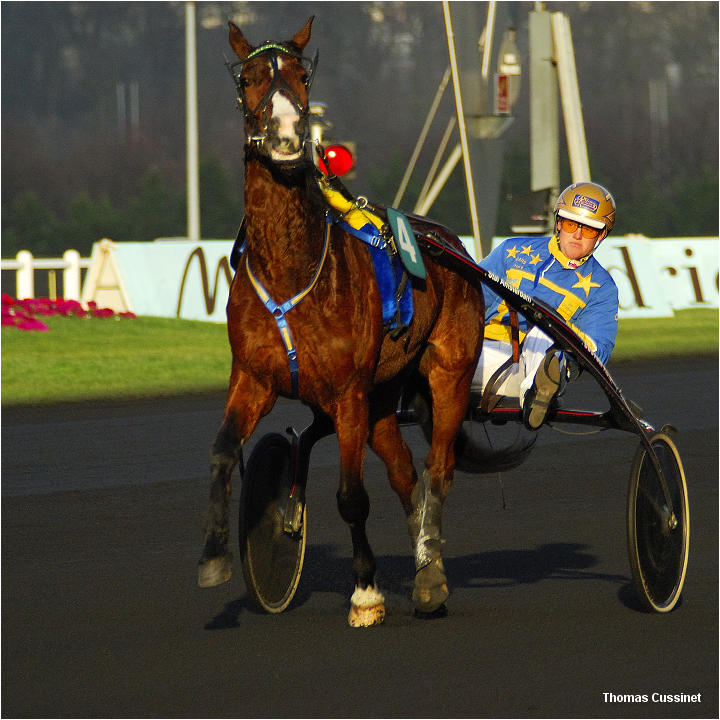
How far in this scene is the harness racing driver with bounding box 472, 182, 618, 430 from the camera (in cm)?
650

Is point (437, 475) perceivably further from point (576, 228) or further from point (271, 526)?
point (576, 228)

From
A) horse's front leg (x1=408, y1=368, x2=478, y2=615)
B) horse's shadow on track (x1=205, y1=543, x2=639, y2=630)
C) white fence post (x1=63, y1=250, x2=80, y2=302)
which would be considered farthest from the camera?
white fence post (x1=63, y1=250, x2=80, y2=302)

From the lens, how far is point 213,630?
554 centimetres

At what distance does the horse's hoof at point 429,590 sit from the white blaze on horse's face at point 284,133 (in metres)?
1.76

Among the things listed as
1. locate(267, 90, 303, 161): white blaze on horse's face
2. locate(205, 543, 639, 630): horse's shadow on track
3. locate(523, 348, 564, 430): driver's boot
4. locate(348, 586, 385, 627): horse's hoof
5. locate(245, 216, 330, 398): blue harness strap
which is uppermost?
locate(267, 90, 303, 161): white blaze on horse's face

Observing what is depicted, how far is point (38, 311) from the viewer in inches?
794

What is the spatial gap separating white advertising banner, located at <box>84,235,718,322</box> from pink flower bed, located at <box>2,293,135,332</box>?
831 millimetres

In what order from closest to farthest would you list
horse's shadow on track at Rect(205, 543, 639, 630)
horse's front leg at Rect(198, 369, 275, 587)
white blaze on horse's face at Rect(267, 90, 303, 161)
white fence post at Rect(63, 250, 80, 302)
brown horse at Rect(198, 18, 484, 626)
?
white blaze on horse's face at Rect(267, 90, 303, 161) → brown horse at Rect(198, 18, 484, 626) → horse's front leg at Rect(198, 369, 275, 587) → horse's shadow on track at Rect(205, 543, 639, 630) → white fence post at Rect(63, 250, 80, 302)

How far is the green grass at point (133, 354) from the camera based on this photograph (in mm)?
15031

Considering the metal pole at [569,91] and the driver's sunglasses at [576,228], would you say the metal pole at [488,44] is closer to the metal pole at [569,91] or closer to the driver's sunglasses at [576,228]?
the metal pole at [569,91]

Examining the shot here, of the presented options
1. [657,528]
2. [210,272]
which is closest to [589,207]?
[657,528]

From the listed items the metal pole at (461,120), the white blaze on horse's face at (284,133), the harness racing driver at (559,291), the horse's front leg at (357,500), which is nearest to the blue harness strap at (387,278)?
the horse's front leg at (357,500)

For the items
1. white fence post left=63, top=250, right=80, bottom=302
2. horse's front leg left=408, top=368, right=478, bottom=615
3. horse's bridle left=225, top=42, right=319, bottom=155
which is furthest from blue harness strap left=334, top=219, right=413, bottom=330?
white fence post left=63, top=250, right=80, bottom=302

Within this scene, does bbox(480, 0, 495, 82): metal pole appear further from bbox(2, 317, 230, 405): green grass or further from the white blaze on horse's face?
the white blaze on horse's face
